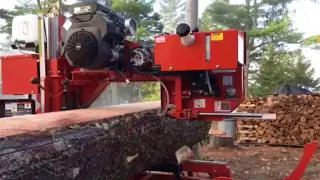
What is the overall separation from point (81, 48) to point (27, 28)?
949mm

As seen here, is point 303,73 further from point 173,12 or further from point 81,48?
point 173,12

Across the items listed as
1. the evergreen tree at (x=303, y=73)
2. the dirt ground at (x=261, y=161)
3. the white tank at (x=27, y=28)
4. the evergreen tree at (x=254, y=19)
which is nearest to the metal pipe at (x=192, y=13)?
the dirt ground at (x=261, y=161)

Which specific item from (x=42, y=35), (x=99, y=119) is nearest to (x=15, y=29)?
(x=42, y=35)

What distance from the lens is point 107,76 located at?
→ 118 inches

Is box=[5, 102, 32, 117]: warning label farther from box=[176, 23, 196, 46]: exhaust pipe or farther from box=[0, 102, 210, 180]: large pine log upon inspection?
box=[176, 23, 196, 46]: exhaust pipe

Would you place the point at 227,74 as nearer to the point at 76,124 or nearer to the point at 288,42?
the point at 76,124

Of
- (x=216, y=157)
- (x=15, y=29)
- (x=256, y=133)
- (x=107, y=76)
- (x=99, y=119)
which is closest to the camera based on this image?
(x=99, y=119)

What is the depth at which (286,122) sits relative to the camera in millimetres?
8359

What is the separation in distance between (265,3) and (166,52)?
17314 mm

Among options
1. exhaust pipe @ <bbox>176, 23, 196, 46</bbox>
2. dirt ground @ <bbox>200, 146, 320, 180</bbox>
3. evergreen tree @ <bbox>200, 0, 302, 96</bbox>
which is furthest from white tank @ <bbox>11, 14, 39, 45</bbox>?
evergreen tree @ <bbox>200, 0, 302, 96</bbox>

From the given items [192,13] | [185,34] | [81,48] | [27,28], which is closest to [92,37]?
[81,48]

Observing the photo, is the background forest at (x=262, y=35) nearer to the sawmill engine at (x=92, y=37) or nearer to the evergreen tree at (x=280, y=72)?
the evergreen tree at (x=280, y=72)

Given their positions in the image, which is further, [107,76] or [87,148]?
[107,76]

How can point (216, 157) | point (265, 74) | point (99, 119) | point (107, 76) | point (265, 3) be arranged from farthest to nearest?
point (265, 3)
point (265, 74)
point (216, 157)
point (107, 76)
point (99, 119)
